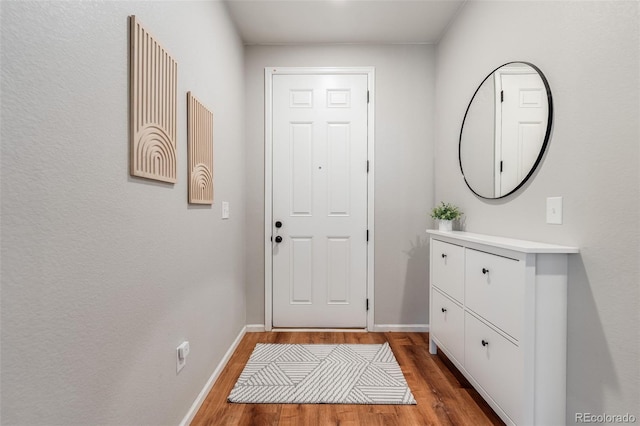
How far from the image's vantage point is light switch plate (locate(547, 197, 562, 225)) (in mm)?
1435

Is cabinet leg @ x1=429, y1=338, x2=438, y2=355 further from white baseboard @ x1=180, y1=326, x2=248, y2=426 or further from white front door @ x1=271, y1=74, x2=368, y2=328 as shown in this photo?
white baseboard @ x1=180, y1=326, x2=248, y2=426

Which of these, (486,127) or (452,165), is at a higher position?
(486,127)

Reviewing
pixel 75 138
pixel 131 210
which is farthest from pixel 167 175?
pixel 75 138

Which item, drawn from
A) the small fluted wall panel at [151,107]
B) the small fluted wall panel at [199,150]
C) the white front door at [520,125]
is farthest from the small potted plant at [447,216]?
the small fluted wall panel at [151,107]

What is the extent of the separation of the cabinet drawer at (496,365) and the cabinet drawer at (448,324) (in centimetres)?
8

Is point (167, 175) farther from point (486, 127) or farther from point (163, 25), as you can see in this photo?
point (486, 127)

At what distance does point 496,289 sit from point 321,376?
1.26m

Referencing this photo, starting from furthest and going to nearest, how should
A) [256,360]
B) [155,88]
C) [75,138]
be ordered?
1. [256,360]
2. [155,88]
3. [75,138]

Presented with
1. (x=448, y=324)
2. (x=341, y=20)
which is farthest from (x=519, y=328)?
(x=341, y=20)

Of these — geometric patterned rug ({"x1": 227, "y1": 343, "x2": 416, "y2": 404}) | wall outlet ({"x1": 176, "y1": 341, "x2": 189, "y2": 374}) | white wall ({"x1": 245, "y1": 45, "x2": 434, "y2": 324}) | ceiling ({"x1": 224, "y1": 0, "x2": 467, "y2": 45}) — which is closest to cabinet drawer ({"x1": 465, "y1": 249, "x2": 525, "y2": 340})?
geometric patterned rug ({"x1": 227, "y1": 343, "x2": 416, "y2": 404})

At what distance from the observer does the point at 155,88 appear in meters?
1.29

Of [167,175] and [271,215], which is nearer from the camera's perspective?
[167,175]

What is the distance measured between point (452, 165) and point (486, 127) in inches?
22.7

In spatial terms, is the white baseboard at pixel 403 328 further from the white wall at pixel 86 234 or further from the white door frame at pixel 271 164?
the white wall at pixel 86 234
